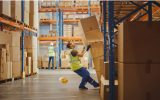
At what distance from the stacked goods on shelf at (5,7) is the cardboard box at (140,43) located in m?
7.04

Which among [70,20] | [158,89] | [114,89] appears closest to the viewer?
[158,89]

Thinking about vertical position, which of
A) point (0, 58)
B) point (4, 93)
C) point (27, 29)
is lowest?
point (4, 93)

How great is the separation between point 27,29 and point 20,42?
3.35 feet

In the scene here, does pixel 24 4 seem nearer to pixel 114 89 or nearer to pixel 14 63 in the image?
pixel 14 63

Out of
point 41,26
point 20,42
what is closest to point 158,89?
point 20,42

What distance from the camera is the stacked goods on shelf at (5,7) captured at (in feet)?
37.7

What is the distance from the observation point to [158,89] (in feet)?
17.2

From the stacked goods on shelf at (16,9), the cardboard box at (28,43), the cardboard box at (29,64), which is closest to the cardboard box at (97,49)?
the stacked goods on shelf at (16,9)

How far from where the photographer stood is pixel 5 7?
38.8 ft

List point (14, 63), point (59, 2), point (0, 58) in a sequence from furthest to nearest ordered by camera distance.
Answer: point (59, 2) < point (14, 63) < point (0, 58)

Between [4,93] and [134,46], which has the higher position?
[134,46]

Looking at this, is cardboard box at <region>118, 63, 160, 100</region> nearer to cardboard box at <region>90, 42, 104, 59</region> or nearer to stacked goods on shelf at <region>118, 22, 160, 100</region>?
stacked goods on shelf at <region>118, 22, 160, 100</region>

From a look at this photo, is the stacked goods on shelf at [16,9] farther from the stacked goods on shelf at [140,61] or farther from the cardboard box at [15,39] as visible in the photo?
the stacked goods on shelf at [140,61]

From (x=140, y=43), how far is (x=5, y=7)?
24.6ft
